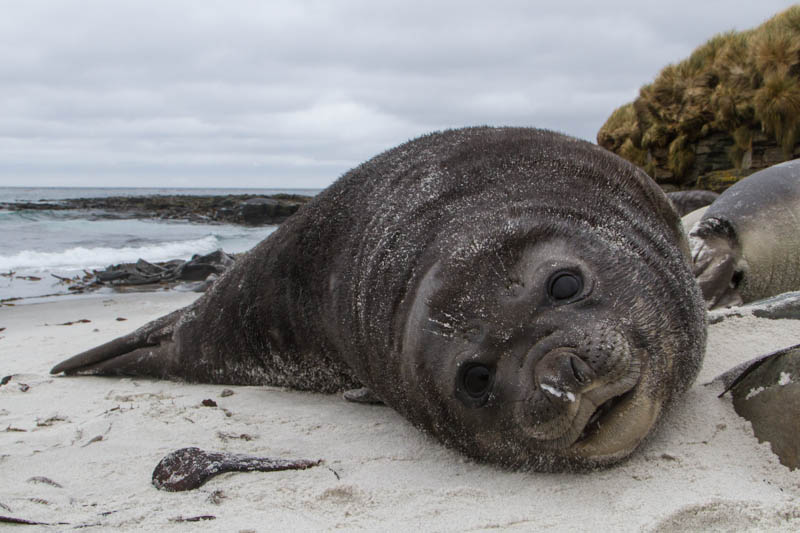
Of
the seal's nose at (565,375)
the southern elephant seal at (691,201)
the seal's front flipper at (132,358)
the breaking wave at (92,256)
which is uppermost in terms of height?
the southern elephant seal at (691,201)

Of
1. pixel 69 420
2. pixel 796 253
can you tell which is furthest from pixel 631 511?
pixel 796 253

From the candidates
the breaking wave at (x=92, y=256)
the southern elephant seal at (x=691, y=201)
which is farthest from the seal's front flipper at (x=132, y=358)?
the breaking wave at (x=92, y=256)

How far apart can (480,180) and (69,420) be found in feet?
8.30

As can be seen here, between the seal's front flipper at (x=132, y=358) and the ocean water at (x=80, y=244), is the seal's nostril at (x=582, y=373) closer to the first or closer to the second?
the seal's front flipper at (x=132, y=358)

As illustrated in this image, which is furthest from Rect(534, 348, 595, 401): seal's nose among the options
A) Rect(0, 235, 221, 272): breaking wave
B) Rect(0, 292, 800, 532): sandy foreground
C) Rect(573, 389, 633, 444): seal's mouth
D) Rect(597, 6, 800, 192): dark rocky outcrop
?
Rect(597, 6, 800, 192): dark rocky outcrop

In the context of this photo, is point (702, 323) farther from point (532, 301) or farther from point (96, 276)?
point (96, 276)

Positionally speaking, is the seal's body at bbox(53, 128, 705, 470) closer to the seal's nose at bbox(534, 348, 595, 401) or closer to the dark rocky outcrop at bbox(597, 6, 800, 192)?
the seal's nose at bbox(534, 348, 595, 401)

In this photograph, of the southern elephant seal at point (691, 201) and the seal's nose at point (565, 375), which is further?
the southern elephant seal at point (691, 201)

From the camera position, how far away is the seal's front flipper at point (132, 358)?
5340mm

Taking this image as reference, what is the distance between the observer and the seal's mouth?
2605 millimetres

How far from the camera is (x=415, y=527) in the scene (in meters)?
2.38

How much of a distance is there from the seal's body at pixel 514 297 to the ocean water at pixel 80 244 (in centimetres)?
799

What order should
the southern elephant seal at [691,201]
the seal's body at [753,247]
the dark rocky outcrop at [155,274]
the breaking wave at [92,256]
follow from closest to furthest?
the seal's body at [753,247] → the southern elephant seal at [691,201] → the dark rocky outcrop at [155,274] → the breaking wave at [92,256]

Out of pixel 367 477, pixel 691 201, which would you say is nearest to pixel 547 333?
pixel 367 477
